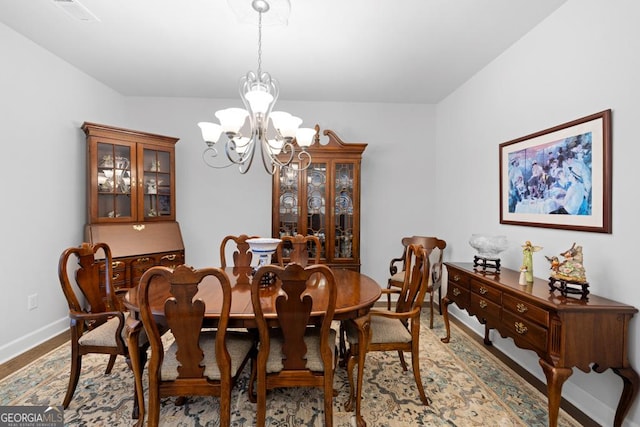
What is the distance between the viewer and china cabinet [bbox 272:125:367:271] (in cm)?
361

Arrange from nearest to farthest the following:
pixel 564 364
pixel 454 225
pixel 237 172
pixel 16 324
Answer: pixel 564 364
pixel 16 324
pixel 454 225
pixel 237 172

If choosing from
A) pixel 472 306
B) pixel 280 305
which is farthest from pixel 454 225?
pixel 280 305

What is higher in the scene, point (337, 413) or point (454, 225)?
point (454, 225)

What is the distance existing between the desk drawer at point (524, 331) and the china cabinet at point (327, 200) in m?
1.91

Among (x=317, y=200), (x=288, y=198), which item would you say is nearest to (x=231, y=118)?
(x=288, y=198)

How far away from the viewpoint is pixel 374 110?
4.02 m

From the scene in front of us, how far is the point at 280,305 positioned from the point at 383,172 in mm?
2998

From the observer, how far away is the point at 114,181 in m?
3.23

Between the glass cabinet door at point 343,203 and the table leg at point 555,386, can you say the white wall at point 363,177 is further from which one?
the table leg at point 555,386

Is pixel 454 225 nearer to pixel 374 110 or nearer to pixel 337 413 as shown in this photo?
pixel 374 110

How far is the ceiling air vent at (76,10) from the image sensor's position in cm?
210

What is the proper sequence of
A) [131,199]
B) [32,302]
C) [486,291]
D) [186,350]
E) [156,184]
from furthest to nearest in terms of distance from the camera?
[156,184] < [131,199] < [32,302] < [486,291] < [186,350]

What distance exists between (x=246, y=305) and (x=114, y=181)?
102 inches

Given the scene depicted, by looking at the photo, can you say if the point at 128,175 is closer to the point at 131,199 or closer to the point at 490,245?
the point at 131,199
